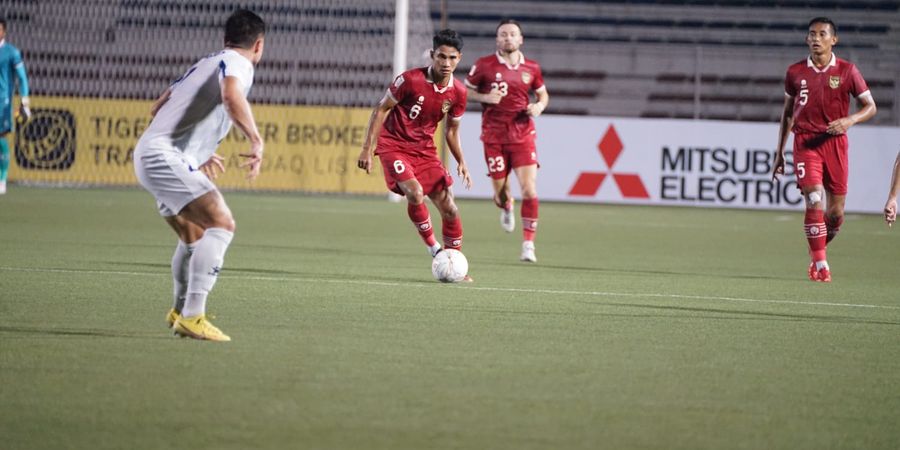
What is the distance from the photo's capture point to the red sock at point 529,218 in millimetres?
11867

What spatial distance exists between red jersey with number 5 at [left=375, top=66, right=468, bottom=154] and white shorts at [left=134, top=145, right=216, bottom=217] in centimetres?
355

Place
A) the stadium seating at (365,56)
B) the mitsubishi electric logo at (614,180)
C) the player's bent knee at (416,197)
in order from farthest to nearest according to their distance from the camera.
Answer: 1. the stadium seating at (365,56)
2. the mitsubishi electric logo at (614,180)
3. the player's bent knee at (416,197)

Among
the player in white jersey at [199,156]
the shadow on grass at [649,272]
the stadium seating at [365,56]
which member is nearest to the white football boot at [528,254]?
the shadow on grass at [649,272]

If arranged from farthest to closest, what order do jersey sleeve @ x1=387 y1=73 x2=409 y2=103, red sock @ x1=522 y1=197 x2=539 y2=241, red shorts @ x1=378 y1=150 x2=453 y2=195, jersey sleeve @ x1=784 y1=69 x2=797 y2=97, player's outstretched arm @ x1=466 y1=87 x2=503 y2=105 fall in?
player's outstretched arm @ x1=466 y1=87 x2=503 y2=105
red sock @ x1=522 y1=197 x2=539 y2=241
jersey sleeve @ x1=784 y1=69 x2=797 y2=97
red shorts @ x1=378 y1=150 x2=453 y2=195
jersey sleeve @ x1=387 y1=73 x2=409 y2=103

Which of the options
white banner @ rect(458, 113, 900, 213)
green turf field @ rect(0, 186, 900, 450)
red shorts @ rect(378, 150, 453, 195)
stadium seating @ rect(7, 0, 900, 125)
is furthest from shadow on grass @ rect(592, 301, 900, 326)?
stadium seating @ rect(7, 0, 900, 125)

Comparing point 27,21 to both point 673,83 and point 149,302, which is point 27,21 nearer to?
point 673,83

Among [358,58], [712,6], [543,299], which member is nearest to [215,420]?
[543,299]

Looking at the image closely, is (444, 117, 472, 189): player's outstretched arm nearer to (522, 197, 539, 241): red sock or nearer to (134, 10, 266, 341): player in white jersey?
(522, 197, 539, 241): red sock

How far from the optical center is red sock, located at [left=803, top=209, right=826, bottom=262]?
1063 cm

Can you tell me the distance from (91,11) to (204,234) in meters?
19.4

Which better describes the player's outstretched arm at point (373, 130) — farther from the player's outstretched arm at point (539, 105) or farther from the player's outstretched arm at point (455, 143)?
the player's outstretched arm at point (539, 105)

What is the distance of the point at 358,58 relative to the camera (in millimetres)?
24016

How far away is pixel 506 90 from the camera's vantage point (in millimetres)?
12625

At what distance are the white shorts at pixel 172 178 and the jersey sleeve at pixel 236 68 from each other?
446 mm
